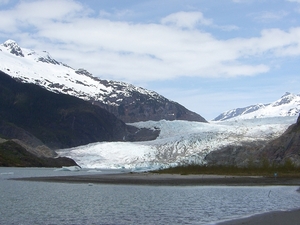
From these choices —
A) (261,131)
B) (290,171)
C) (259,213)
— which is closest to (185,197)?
(259,213)

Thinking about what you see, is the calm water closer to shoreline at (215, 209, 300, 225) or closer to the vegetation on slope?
shoreline at (215, 209, 300, 225)

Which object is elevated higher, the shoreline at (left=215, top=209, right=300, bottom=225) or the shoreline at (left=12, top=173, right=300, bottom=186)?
the shoreline at (left=12, top=173, right=300, bottom=186)

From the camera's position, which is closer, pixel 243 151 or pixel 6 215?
pixel 6 215

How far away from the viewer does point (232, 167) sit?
80750mm

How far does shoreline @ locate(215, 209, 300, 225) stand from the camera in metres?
20.4

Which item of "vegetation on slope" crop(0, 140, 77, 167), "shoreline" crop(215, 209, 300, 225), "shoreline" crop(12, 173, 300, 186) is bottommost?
"shoreline" crop(215, 209, 300, 225)

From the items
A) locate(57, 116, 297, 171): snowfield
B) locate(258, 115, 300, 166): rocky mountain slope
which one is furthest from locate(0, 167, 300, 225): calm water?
locate(57, 116, 297, 171): snowfield

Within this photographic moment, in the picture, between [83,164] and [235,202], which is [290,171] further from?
[83,164]

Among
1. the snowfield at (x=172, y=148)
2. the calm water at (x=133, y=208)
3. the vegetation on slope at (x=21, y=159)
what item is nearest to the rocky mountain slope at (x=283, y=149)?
the snowfield at (x=172, y=148)

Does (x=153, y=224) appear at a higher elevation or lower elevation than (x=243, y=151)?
lower

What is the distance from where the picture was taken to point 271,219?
21.5 m

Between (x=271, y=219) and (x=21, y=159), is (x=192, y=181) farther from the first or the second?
(x=21, y=159)

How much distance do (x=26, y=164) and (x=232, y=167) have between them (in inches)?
3876

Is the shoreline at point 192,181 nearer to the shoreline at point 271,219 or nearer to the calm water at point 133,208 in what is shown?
the calm water at point 133,208
